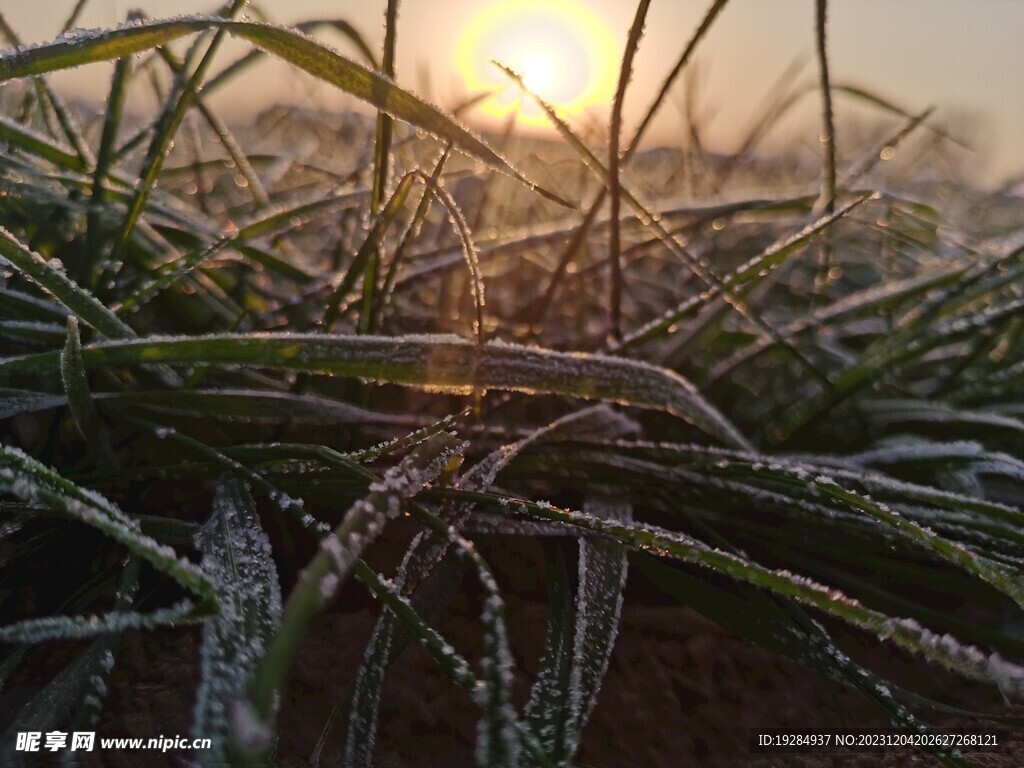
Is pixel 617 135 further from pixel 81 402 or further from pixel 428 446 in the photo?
pixel 81 402

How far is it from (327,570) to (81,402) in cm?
27

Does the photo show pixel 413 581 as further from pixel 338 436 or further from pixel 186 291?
pixel 186 291

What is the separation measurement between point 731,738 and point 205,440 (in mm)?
406

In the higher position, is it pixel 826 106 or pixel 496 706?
pixel 826 106

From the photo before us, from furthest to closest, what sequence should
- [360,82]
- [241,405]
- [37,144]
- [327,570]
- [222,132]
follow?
[222,132], [37,144], [241,405], [360,82], [327,570]

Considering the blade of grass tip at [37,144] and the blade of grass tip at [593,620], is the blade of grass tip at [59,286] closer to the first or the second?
the blade of grass tip at [37,144]

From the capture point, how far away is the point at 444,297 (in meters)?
0.80

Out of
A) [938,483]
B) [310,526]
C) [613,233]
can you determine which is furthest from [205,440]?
[938,483]

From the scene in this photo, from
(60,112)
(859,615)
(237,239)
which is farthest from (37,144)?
(859,615)

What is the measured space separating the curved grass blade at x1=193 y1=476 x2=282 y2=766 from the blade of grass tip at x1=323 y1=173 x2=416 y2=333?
0.48 ft

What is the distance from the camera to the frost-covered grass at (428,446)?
380 mm

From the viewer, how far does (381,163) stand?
1.80ft

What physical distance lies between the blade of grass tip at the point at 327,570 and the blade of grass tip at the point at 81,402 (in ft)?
0.67

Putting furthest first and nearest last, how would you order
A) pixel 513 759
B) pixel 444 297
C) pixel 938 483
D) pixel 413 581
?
pixel 444 297, pixel 938 483, pixel 413 581, pixel 513 759
